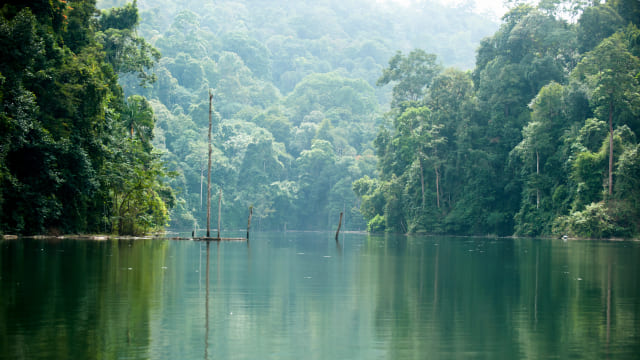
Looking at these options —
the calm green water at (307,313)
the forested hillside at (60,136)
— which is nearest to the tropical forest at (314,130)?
the forested hillside at (60,136)

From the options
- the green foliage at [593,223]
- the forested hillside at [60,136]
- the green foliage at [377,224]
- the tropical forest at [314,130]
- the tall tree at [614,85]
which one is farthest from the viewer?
the green foliage at [377,224]

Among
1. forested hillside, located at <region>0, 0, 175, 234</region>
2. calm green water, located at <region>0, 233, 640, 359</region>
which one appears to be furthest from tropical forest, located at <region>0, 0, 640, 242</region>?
calm green water, located at <region>0, 233, 640, 359</region>

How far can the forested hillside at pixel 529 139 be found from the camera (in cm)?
5553

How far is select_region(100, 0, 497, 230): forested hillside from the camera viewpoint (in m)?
106

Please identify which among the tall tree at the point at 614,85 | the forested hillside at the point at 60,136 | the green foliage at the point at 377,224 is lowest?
the green foliage at the point at 377,224

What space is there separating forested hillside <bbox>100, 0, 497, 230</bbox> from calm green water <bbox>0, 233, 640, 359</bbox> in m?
72.6

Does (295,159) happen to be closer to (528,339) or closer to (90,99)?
(90,99)

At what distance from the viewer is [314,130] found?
120 metres

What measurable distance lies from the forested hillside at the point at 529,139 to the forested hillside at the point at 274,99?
23102 mm

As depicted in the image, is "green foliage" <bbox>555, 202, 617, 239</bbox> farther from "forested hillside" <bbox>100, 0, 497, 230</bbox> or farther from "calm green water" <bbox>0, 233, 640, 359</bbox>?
"forested hillside" <bbox>100, 0, 497, 230</bbox>

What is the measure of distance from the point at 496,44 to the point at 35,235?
57.5m

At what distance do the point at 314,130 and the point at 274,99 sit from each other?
24037mm

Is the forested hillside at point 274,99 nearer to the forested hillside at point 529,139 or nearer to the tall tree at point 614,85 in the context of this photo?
the forested hillside at point 529,139

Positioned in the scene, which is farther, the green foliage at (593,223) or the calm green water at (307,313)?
the green foliage at (593,223)
